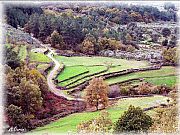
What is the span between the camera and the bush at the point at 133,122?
Answer: 532 cm

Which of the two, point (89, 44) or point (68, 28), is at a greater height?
point (68, 28)

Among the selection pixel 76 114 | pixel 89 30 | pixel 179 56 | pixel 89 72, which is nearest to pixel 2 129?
pixel 76 114

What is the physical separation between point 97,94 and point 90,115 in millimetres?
284

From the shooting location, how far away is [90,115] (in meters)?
5.88

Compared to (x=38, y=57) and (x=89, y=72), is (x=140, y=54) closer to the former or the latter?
(x=89, y=72)

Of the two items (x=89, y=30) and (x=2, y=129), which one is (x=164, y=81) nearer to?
(x=89, y=30)

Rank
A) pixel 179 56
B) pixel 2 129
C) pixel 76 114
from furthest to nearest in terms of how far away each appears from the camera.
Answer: pixel 179 56 < pixel 76 114 < pixel 2 129

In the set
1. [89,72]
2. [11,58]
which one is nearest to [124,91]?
[89,72]

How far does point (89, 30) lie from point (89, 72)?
1.82 ft

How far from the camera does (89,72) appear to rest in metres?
6.18

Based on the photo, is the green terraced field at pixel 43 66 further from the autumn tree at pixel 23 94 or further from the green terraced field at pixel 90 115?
the green terraced field at pixel 90 115

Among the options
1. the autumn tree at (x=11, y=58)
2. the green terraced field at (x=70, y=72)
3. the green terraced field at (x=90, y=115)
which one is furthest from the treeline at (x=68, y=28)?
the green terraced field at (x=90, y=115)

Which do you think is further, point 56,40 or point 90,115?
point 56,40

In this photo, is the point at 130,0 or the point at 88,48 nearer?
the point at 130,0
